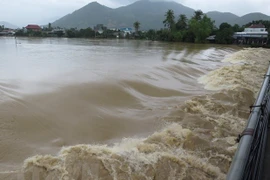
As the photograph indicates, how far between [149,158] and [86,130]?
1830 millimetres

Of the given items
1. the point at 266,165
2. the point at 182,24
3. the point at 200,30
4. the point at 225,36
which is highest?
the point at 182,24

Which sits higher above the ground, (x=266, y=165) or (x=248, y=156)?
(x=248, y=156)

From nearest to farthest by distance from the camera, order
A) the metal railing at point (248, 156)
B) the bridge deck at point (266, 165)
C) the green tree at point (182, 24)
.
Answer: the metal railing at point (248, 156)
the bridge deck at point (266, 165)
the green tree at point (182, 24)

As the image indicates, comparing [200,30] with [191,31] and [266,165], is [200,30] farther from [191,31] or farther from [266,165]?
[266,165]

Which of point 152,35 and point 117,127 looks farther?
point 152,35

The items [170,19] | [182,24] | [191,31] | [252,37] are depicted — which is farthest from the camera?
[170,19]

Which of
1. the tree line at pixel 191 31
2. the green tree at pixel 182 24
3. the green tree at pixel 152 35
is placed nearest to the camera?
the tree line at pixel 191 31

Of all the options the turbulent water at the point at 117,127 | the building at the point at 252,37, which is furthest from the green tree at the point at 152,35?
the turbulent water at the point at 117,127

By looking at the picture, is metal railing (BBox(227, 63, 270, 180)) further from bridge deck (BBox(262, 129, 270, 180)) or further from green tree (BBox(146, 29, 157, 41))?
green tree (BBox(146, 29, 157, 41))

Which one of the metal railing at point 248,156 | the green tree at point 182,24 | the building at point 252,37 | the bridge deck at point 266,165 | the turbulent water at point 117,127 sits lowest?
the turbulent water at point 117,127

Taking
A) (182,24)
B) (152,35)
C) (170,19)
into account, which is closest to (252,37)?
(182,24)

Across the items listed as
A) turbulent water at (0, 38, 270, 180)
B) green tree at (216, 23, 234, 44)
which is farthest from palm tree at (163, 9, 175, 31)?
turbulent water at (0, 38, 270, 180)

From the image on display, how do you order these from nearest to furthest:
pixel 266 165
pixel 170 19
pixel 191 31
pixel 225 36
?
pixel 266 165
pixel 225 36
pixel 191 31
pixel 170 19

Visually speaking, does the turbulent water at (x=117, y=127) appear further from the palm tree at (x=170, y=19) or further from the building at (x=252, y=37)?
the palm tree at (x=170, y=19)
